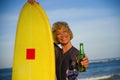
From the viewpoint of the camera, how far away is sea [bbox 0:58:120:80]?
2525 millimetres

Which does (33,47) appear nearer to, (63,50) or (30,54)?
(30,54)

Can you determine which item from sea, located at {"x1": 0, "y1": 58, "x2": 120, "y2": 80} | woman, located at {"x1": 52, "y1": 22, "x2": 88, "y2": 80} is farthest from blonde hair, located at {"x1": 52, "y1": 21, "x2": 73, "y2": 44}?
sea, located at {"x1": 0, "y1": 58, "x2": 120, "y2": 80}

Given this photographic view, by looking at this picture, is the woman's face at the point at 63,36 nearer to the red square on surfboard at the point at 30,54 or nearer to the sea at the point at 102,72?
the red square on surfboard at the point at 30,54

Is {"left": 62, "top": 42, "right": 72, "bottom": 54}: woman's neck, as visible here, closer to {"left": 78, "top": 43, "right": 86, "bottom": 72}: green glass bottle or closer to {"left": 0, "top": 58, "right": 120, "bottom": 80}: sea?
{"left": 78, "top": 43, "right": 86, "bottom": 72}: green glass bottle

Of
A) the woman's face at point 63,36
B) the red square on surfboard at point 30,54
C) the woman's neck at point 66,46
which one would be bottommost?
the red square on surfboard at point 30,54

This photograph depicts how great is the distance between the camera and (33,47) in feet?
7.58

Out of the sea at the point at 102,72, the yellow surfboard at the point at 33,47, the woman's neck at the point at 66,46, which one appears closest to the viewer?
the yellow surfboard at the point at 33,47

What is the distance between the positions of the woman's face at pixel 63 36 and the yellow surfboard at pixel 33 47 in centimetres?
11

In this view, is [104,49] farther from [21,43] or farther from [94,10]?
[21,43]

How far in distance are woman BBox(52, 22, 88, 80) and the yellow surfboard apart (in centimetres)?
11

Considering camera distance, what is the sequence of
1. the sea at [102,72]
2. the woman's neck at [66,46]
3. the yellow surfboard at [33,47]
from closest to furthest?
the yellow surfboard at [33,47]
the woman's neck at [66,46]
the sea at [102,72]

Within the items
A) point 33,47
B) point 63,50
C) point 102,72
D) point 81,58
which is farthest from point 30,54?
point 102,72

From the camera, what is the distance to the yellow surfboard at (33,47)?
226 cm

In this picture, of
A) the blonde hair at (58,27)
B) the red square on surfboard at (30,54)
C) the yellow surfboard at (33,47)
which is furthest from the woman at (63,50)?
the red square on surfboard at (30,54)
